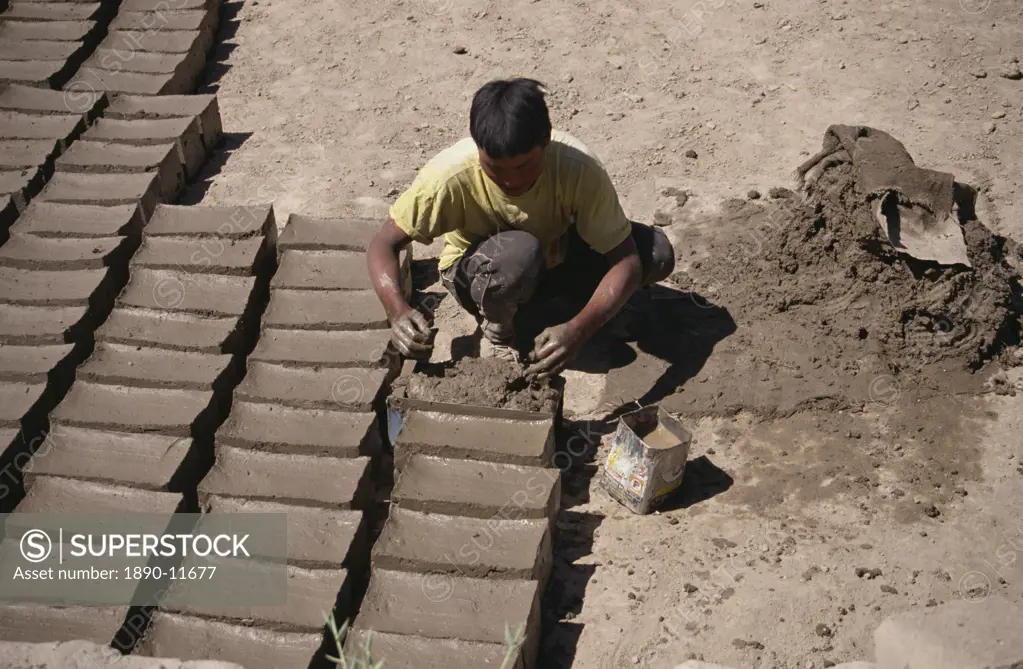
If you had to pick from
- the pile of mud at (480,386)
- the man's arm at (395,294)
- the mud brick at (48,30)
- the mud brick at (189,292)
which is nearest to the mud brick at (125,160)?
the mud brick at (189,292)

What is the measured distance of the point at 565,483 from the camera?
4.42 meters

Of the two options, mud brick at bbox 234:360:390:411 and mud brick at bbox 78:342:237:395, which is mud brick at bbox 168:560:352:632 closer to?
mud brick at bbox 234:360:390:411

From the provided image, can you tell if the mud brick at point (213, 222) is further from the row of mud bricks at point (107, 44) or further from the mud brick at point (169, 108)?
the row of mud bricks at point (107, 44)

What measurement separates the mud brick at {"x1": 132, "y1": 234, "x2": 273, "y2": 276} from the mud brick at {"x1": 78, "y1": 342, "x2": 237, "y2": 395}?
55cm

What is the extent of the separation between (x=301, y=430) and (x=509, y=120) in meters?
1.62

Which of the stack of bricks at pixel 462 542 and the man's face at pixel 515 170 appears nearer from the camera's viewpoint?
the stack of bricks at pixel 462 542

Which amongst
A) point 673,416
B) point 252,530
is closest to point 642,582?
point 673,416

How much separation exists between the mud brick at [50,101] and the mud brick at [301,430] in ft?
10.1

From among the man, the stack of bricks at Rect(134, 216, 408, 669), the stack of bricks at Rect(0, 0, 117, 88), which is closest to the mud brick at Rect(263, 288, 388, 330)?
the stack of bricks at Rect(134, 216, 408, 669)

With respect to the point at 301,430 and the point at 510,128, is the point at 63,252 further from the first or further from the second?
the point at 510,128

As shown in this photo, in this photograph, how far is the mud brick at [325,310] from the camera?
4.78m

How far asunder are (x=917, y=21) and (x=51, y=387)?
20.4ft

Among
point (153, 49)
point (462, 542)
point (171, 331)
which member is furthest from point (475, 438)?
point (153, 49)

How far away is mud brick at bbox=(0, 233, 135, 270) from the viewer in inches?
203
